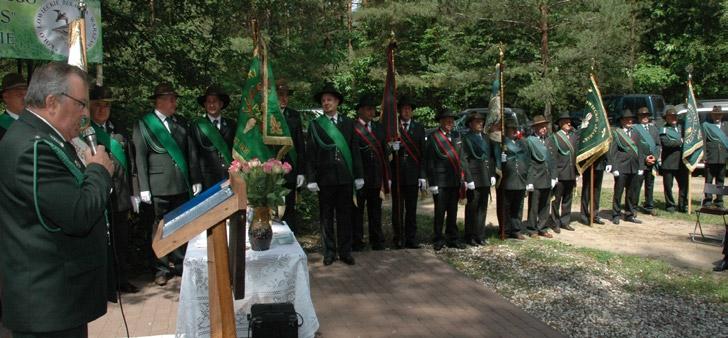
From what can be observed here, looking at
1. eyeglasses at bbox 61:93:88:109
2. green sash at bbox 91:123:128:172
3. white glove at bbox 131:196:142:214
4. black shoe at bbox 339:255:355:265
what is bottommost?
black shoe at bbox 339:255:355:265

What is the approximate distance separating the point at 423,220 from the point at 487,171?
8.55 ft

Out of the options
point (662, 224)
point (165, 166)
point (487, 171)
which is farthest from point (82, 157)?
point (662, 224)

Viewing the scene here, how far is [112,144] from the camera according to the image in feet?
20.2

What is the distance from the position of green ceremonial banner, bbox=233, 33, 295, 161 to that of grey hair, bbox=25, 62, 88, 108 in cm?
356

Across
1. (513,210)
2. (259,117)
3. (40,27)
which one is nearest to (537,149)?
(513,210)

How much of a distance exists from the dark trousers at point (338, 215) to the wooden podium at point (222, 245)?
12.4 ft

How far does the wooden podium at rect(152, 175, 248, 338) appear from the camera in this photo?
322cm

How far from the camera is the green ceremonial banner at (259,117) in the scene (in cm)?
626

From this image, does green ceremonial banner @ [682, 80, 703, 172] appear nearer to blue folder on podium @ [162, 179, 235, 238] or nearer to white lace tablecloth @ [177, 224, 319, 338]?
white lace tablecloth @ [177, 224, 319, 338]

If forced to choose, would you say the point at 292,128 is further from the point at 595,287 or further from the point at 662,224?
the point at 662,224

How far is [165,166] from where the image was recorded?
659 cm

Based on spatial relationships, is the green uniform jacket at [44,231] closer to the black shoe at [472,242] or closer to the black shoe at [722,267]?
the black shoe at [472,242]

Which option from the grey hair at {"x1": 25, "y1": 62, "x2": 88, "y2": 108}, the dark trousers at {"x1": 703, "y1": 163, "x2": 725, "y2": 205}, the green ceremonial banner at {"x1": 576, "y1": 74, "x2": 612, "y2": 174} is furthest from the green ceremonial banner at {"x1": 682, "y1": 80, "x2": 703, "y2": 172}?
the grey hair at {"x1": 25, "y1": 62, "x2": 88, "y2": 108}

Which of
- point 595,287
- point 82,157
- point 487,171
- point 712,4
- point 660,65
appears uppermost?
point 712,4
